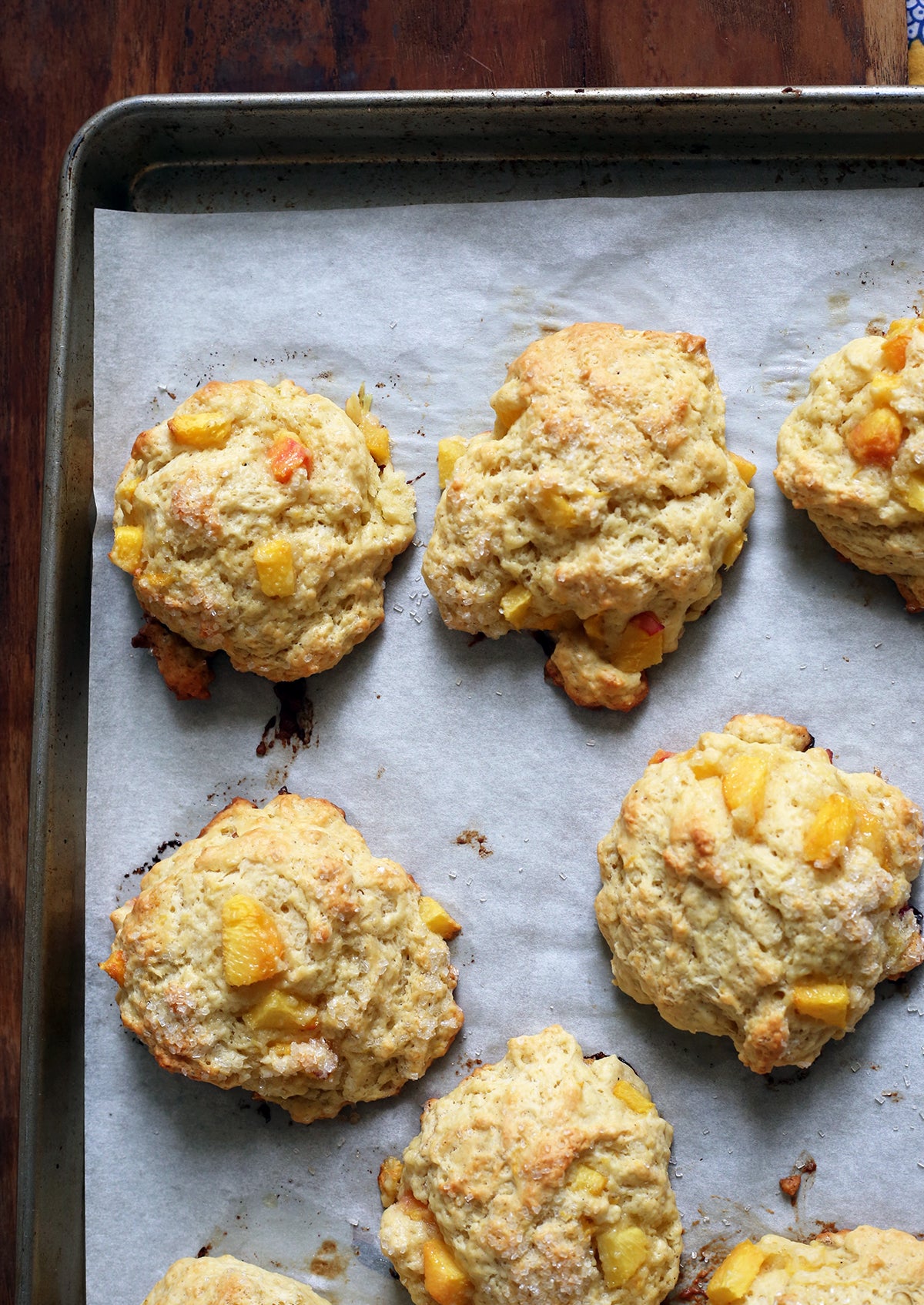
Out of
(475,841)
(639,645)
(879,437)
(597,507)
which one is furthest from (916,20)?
(475,841)

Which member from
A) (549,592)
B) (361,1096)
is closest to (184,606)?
(549,592)

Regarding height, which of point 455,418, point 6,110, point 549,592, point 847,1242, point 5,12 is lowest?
point 847,1242

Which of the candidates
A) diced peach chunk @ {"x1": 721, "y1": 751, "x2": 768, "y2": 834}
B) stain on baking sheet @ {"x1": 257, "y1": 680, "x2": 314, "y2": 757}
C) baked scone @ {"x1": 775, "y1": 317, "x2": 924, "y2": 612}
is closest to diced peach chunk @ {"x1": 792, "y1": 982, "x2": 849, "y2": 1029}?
A: diced peach chunk @ {"x1": 721, "y1": 751, "x2": 768, "y2": 834}

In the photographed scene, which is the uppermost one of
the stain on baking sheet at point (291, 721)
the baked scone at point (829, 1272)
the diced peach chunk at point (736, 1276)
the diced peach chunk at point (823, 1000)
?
the stain on baking sheet at point (291, 721)

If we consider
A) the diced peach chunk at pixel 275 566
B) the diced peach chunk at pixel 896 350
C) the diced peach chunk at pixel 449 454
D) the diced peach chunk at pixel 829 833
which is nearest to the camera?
the diced peach chunk at pixel 829 833

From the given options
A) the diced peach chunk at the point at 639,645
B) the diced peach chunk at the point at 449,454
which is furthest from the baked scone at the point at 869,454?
the diced peach chunk at the point at 449,454

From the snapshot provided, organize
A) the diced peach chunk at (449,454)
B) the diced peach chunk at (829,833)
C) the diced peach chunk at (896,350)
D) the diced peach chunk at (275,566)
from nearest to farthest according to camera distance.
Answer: the diced peach chunk at (829,833)
the diced peach chunk at (896,350)
the diced peach chunk at (275,566)
the diced peach chunk at (449,454)

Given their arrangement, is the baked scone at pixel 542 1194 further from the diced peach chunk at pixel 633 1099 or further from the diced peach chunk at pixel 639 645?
the diced peach chunk at pixel 639 645

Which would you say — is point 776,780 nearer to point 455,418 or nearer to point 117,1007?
point 455,418
